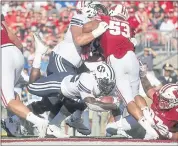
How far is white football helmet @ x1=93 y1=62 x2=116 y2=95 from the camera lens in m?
9.08

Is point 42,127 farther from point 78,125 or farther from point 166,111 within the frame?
point 166,111

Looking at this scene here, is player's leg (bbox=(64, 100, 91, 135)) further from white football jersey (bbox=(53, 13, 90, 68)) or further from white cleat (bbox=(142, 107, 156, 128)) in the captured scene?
white cleat (bbox=(142, 107, 156, 128))

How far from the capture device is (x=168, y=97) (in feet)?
30.8

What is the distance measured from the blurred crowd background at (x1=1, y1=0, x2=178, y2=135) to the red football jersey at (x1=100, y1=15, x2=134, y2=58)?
440cm

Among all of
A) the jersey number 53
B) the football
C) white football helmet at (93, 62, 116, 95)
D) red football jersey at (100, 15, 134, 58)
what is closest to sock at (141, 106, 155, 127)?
the football

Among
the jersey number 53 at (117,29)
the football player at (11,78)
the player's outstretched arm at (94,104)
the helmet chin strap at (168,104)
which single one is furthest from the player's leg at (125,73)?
the football player at (11,78)

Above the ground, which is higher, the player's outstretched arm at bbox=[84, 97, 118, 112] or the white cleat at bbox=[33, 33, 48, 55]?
the white cleat at bbox=[33, 33, 48, 55]

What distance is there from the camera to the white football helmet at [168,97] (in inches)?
370

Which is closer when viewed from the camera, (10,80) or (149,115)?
(10,80)

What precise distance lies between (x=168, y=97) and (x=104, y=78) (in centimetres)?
83

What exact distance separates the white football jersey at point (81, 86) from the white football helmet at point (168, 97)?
79 cm

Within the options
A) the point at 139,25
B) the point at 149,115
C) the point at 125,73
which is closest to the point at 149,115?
the point at 149,115

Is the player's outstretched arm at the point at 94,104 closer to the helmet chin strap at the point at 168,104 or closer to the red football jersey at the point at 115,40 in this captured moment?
the helmet chin strap at the point at 168,104

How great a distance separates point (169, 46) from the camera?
15.7 metres
